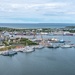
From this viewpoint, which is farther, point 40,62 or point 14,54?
point 14,54

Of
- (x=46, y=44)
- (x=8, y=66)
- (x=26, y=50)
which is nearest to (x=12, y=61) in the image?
(x=8, y=66)

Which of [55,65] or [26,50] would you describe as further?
[26,50]

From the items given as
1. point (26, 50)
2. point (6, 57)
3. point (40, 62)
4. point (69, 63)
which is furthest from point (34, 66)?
point (26, 50)

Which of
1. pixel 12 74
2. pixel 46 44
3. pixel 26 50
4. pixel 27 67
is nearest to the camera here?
pixel 12 74

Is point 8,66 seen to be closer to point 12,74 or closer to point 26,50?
point 12,74

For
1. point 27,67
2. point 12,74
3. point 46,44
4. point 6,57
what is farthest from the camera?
point 46,44

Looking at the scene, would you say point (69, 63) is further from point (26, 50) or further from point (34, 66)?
point (26, 50)

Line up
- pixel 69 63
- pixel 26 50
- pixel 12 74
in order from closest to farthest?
1. pixel 12 74
2. pixel 69 63
3. pixel 26 50

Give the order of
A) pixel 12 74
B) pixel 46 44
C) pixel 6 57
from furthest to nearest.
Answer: pixel 46 44
pixel 6 57
pixel 12 74
